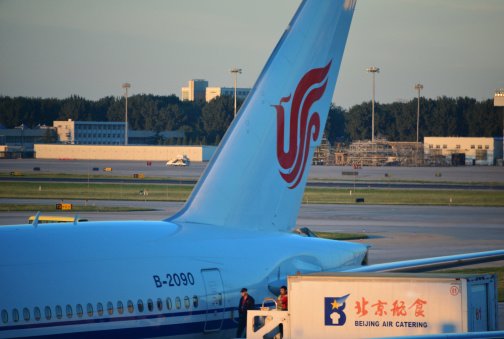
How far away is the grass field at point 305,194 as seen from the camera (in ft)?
241

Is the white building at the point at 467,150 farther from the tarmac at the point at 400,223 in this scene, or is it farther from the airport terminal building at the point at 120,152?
the tarmac at the point at 400,223

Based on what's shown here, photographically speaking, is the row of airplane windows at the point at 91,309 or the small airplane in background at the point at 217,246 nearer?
the row of airplane windows at the point at 91,309

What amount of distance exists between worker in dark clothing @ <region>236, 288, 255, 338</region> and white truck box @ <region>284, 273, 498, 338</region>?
1.28 meters

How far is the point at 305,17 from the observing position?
1642 centimetres

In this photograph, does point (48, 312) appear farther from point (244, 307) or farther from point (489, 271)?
point (489, 271)

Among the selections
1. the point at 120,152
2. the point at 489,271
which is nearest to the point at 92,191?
the point at 489,271


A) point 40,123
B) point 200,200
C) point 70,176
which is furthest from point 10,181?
point 40,123

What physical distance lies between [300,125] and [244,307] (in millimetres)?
4969

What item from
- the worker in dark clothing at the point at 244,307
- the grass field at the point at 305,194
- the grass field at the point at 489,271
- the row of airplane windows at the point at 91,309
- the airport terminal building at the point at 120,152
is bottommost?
the grass field at the point at 489,271

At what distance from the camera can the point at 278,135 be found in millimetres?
15898

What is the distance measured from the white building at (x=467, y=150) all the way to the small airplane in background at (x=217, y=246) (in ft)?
491

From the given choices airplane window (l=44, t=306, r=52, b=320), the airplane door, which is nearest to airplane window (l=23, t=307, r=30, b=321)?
airplane window (l=44, t=306, r=52, b=320)

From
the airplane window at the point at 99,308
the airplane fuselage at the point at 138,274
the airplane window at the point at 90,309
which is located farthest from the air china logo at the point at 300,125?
the airplane window at the point at 90,309

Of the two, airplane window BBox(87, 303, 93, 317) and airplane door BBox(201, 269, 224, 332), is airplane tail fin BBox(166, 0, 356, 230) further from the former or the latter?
airplane window BBox(87, 303, 93, 317)
